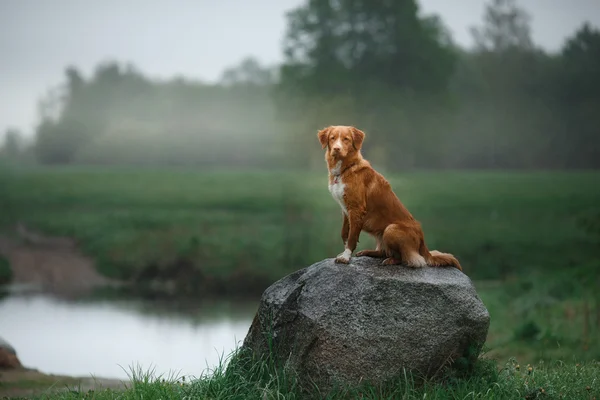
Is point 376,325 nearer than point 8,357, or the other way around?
point 376,325

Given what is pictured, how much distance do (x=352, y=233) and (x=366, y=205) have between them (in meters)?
0.28

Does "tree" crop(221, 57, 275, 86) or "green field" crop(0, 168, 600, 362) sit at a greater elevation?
"tree" crop(221, 57, 275, 86)

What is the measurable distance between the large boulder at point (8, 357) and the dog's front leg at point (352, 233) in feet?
24.6

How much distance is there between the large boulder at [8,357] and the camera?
1141cm

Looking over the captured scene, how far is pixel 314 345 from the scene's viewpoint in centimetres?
612

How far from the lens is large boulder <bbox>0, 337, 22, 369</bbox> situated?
1141 cm

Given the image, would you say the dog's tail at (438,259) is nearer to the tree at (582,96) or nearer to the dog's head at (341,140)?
the dog's head at (341,140)

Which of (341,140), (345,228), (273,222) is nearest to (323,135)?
(341,140)

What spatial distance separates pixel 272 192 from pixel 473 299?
16.9m

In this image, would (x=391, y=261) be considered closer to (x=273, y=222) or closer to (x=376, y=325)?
(x=376, y=325)

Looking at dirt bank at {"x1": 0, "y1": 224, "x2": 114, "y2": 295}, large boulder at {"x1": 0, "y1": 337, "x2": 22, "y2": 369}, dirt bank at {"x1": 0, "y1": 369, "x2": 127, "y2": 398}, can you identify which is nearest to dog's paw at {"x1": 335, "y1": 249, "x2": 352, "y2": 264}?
dirt bank at {"x1": 0, "y1": 369, "x2": 127, "y2": 398}

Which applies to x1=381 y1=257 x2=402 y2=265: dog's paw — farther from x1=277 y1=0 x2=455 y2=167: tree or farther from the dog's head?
x1=277 y1=0 x2=455 y2=167: tree

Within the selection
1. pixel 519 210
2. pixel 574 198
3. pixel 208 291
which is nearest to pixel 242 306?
pixel 208 291

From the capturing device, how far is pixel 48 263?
20.5m
